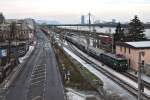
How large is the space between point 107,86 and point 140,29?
48.0 meters

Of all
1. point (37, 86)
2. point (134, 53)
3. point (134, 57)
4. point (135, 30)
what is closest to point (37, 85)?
point (37, 86)

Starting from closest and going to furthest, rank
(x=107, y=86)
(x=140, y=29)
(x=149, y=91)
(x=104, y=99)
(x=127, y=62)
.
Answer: (x=104, y=99) → (x=149, y=91) → (x=107, y=86) → (x=127, y=62) → (x=140, y=29)

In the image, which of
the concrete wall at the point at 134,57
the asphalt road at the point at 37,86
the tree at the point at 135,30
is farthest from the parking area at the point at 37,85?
the tree at the point at 135,30

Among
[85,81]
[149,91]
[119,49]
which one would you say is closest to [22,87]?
[85,81]

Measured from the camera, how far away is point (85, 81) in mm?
46375

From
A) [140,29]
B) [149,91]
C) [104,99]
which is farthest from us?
[140,29]

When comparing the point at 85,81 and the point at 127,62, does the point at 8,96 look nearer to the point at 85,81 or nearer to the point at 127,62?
the point at 85,81

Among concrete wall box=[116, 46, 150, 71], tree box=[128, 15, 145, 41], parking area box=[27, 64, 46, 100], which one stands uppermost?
tree box=[128, 15, 145, 41]

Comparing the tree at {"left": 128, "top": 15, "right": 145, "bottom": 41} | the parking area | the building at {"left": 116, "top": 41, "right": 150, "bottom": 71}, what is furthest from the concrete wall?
the tree at {"left": 128, "top": 15, "right": 145, "bottom": 41}

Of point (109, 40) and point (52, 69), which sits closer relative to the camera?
point (52, 69)

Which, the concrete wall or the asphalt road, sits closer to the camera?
the asphalt road

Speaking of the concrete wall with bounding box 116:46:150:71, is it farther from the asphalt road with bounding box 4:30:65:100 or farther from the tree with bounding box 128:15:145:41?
the tree with bounding box 128:15:145:41

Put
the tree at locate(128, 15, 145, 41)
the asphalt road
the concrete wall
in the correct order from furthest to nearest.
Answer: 1. the tree at locate(128, 15, 145, 41)
2. the concrete wall
3. the asphalt road

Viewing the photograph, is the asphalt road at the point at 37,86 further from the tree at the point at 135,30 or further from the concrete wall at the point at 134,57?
the tree at the point at 135,30
